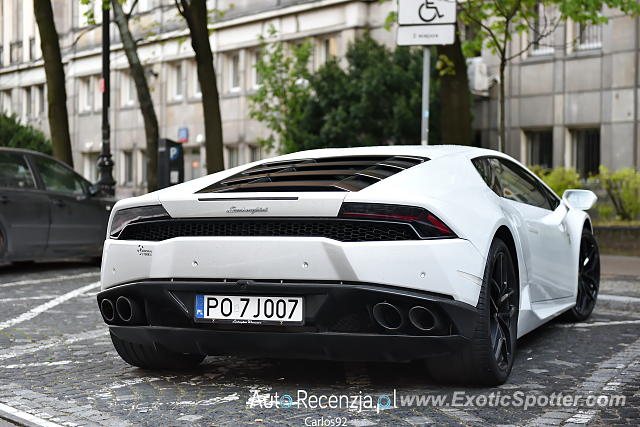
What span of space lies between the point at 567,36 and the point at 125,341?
855 inches

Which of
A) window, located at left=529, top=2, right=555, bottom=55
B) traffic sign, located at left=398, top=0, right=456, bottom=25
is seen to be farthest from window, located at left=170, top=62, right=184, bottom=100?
traffic sign, located at left=398, top=0, right=456, bottom=25

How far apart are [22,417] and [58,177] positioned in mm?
8962

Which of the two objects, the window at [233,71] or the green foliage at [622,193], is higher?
the window at [233,71]

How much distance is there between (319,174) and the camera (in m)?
5.91

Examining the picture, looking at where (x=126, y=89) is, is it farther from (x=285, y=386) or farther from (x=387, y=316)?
(x=387, y=316)

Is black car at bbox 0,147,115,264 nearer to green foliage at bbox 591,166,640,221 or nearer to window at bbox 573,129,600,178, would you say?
green foliage at bbox 591,166,640,221

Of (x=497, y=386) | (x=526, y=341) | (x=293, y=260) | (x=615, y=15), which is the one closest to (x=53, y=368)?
(x=293, y=260)

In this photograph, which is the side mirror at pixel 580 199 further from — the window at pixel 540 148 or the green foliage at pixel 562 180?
the window at pixel 540 148

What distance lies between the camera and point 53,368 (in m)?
6.57

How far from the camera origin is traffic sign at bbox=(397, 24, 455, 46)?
10.9 metres

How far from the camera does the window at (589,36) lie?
25.8 meters

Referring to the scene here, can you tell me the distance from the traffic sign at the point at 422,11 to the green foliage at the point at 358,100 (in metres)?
14.2

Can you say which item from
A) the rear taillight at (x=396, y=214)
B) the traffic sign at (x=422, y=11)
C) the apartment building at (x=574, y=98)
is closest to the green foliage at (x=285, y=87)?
the apartment building at (x=574, y=98)

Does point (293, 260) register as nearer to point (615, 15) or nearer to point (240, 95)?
point (615, 15)
